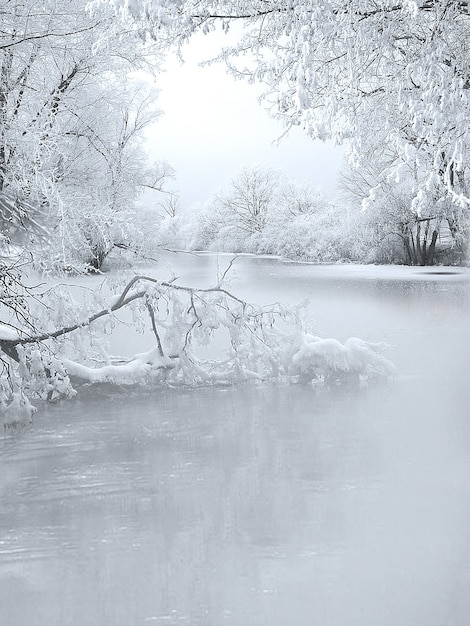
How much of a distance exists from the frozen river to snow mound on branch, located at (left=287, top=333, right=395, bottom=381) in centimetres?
36

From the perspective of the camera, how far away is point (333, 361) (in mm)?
8672

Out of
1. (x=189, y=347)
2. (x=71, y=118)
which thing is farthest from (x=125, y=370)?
(x=71, y=118)

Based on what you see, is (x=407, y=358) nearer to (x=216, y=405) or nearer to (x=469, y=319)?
(x=216, y=405)

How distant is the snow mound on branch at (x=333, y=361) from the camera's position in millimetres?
8680

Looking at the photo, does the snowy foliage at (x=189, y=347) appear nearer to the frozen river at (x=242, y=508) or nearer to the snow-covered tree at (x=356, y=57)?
the frozen river at (x=242, y=508)

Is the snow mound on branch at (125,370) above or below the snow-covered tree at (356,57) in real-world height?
below

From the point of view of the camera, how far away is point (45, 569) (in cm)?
386

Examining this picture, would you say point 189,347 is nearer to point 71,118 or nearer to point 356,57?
point 356,57

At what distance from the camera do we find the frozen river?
348 centimetres

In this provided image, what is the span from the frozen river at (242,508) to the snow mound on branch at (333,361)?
14.1 inches

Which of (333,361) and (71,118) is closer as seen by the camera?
(333,361)

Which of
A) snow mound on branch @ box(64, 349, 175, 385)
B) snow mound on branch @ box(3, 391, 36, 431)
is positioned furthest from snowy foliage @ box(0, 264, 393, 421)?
snow mound on branch @ box(3, 391, 36, 431)

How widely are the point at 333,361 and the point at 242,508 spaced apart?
4.14 metres

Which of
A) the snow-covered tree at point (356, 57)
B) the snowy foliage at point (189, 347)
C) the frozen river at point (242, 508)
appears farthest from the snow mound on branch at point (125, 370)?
the snow-covered tree at point (356, 57)
